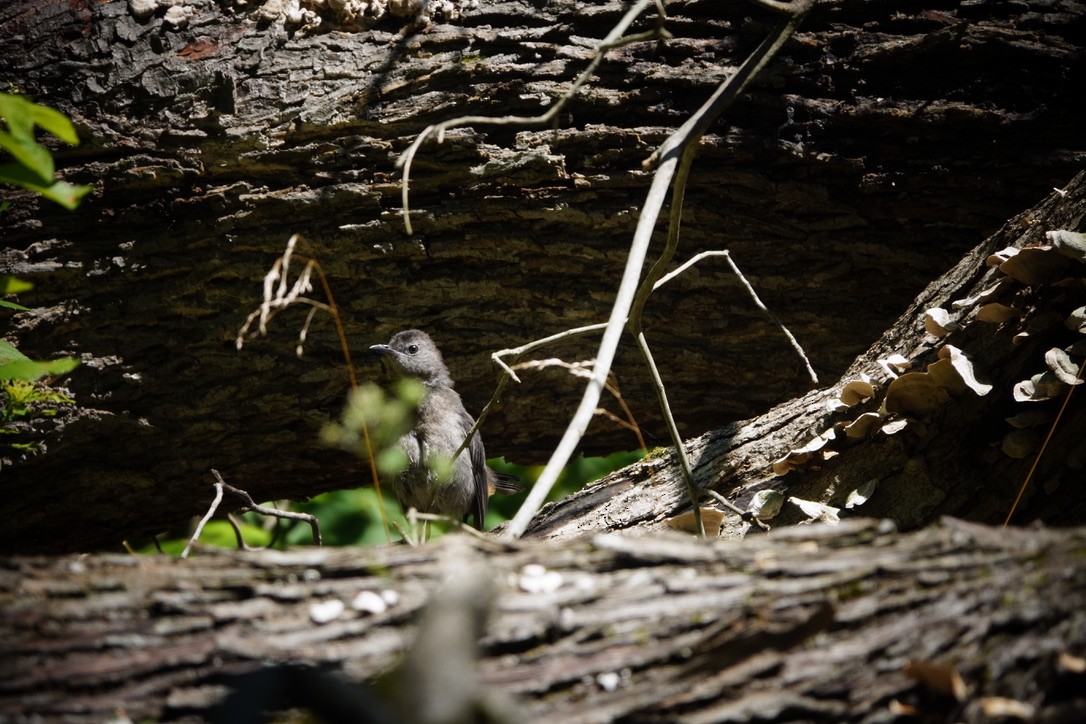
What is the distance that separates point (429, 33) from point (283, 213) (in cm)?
101

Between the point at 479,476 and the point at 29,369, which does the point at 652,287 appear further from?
the point at 479,476

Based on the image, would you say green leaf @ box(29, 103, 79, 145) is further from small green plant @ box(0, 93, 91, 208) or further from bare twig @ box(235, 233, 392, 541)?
bare twig @ box(235, 233, 392, 541)

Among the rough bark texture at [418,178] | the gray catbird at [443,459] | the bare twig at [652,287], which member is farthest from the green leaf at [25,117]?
the gray catbird at [443,459]

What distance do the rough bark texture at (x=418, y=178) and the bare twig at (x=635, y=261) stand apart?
1.12 metres

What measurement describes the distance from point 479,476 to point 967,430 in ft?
10.1

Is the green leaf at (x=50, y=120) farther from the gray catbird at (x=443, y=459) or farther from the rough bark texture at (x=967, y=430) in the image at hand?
the gray catbird at (x=443, y=459)

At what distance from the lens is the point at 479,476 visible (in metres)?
5.00

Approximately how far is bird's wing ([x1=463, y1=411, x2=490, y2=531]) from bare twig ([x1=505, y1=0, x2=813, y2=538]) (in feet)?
8.62

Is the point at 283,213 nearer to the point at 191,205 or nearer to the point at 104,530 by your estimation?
the point at 191,205

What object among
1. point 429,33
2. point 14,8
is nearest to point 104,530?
point 14,8

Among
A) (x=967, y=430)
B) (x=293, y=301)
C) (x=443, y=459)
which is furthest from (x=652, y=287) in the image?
(x=443, y=459)

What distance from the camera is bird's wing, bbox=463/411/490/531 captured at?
4749 millimetres

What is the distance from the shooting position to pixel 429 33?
3.55 meters

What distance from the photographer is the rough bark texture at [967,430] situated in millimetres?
2359
